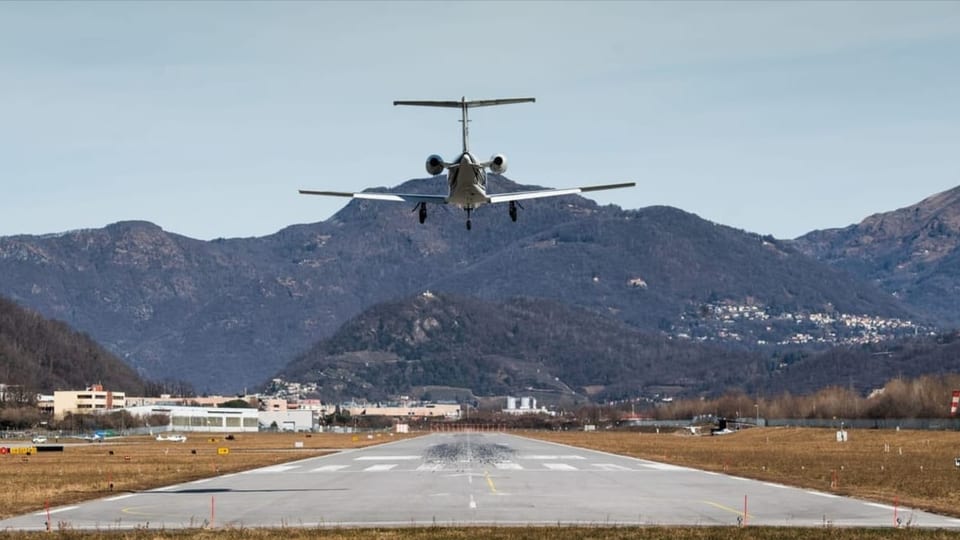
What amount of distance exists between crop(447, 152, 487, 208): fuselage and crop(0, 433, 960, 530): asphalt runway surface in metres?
15.7

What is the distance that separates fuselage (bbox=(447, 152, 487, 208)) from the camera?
7312cm

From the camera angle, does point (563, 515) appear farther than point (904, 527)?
Yes

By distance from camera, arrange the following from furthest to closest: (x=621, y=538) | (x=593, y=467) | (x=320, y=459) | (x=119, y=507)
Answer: (x=320, y=459) < (x=593, y=467) < (x=119, y=507) < (x=621, y=538)

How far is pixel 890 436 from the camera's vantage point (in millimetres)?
186750

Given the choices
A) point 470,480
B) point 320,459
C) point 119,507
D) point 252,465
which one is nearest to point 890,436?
point 320,459

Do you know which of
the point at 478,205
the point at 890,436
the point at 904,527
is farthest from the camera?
the point at 890,436

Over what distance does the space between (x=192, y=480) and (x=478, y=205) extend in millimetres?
29641

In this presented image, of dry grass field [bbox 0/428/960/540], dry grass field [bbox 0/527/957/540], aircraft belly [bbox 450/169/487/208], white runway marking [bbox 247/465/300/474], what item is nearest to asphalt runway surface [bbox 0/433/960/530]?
white runway marking [bbox 247/465/300/474]

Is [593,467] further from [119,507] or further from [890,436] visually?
[890,436]

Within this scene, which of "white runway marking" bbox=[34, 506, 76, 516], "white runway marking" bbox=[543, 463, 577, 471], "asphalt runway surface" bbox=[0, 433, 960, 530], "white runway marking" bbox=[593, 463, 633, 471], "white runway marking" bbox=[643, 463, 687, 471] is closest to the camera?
"asphalt runway surface" bbox=[0, 433, 960, 530]

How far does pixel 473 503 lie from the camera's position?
69.4 metres

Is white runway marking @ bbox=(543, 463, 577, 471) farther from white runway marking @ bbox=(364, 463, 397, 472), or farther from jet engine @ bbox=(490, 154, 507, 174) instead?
jet engine @ bbox=(490, 154, 507, 174)

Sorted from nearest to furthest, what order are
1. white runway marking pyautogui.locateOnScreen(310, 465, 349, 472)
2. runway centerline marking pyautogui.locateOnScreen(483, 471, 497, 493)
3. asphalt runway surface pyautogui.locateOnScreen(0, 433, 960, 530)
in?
asphalt runway surface pyautogui.locateOnScreen(0, 433, 960, 530) < runway centerline marking pyautogui.locateOnScreen(483, 471, 497, 493) < white runway marking pyautogui.locateOnScreen(310, 465, 349, 472)

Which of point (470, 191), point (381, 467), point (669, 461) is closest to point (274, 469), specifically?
point (381, 467)
